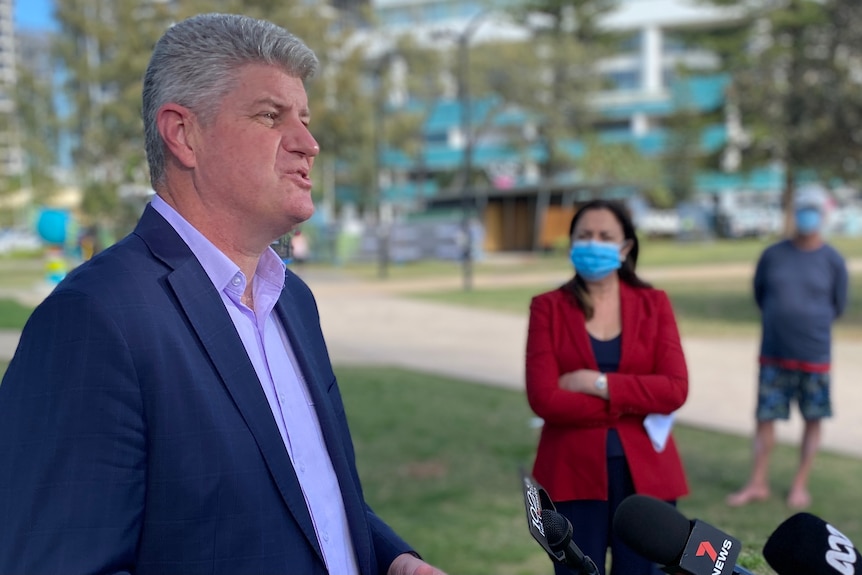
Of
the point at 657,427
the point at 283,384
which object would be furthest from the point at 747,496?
the point at 283,384

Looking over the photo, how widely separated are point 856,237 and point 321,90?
110 ft

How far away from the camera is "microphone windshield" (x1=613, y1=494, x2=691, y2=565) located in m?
1.99

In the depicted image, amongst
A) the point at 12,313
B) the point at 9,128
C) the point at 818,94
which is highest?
the point at 9,128

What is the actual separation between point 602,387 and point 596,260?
0.54 m

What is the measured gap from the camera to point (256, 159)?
186 centimetres

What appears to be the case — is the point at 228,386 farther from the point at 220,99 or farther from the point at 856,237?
the point at 856,237

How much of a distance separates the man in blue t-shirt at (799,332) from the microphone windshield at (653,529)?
4432mm

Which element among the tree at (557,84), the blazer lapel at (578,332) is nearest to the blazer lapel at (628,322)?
the blazer lapel at (578,332)

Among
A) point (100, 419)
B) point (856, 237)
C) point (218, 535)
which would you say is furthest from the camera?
point (856, 237)

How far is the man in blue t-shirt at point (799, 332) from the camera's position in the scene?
20.2 ft

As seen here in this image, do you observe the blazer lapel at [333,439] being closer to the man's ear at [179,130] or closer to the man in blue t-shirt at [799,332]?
the man's ear at [179,130]

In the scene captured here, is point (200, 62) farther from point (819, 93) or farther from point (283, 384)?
point (819, 93)

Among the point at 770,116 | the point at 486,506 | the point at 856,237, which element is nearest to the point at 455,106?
the point at 856,237

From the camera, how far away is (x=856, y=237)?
51375 millimetres
